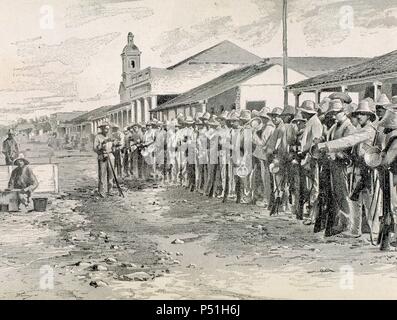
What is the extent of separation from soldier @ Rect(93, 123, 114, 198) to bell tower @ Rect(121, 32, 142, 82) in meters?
1.04

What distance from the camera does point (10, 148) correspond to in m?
7.59

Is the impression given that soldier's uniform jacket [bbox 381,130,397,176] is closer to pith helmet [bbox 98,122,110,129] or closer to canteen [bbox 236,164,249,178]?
canteen [bbox 236,164,249,178]

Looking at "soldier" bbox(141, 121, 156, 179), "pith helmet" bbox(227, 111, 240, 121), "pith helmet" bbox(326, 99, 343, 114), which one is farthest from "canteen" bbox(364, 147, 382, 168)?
"soldier" bbox(141, 121, 156, 179)

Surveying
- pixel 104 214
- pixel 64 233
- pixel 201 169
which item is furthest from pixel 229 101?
pixel 64 233

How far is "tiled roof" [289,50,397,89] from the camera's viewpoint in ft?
23.6

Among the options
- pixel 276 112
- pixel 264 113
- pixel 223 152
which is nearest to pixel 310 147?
pixel 276 112

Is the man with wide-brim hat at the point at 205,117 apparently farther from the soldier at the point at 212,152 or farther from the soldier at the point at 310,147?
the soldier at the point at 310,147

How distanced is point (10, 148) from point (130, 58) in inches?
65.4

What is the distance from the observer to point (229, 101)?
27.2 feet

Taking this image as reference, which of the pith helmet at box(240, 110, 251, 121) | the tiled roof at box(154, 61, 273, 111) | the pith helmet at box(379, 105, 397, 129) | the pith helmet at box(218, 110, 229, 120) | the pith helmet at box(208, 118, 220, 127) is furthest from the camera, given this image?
the pith helmet at box(208, 118, 220, 127)

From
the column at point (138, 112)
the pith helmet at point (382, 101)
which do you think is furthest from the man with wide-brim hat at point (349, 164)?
the column at point (138, 112)

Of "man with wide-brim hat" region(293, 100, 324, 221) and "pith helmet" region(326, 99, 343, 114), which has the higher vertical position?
"pith helmet" region(326, 99, 343, 114)

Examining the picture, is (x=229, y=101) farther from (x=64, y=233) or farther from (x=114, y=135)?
(x=64, y=233)
